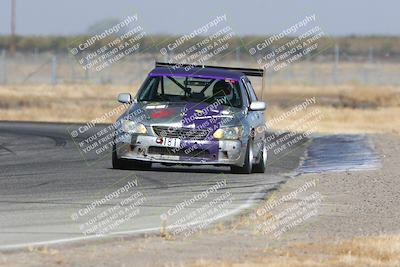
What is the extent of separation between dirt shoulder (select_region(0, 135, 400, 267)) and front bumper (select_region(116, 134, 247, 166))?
3.14m

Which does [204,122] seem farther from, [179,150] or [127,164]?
[127,164]

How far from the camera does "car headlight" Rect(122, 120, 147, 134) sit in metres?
17.4

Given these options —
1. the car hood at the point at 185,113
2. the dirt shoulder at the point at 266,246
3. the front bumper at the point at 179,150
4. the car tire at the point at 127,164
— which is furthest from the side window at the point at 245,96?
the dirt shoulder at the point at 266,246

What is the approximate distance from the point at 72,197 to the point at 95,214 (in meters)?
1.69

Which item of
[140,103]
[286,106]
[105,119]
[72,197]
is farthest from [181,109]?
[286,106]

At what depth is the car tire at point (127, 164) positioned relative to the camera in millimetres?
17797

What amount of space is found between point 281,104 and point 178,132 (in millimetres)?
30837

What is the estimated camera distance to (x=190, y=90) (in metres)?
18.5

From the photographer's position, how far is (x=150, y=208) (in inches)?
525

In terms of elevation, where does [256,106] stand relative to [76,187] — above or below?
above

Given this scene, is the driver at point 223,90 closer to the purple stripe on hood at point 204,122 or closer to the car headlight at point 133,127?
the purple stripe on hood at point 204,122

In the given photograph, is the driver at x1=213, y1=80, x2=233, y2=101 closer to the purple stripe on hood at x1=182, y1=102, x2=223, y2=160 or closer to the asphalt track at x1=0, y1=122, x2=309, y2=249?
the purple stripe on hood at x1=182, y1=102, x2=223, y2=160

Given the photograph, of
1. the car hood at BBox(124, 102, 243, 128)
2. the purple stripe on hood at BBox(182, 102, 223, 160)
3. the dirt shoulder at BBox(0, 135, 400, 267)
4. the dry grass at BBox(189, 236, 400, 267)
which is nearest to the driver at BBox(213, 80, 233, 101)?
the car hood at BBox(124, 102, 243, 128)

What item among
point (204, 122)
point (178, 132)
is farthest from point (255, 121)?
point (178, 132)
